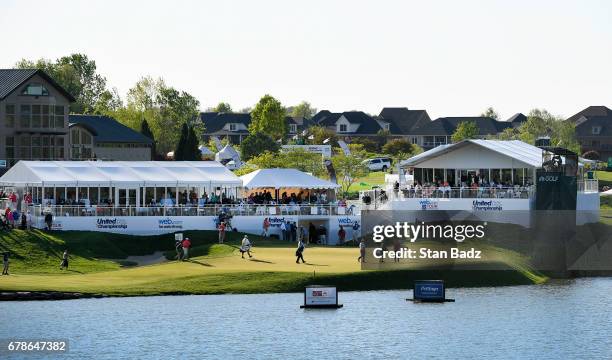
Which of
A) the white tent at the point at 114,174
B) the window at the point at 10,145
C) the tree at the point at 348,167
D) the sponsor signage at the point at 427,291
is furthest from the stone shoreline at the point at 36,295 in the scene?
the tree at the point at 348,167

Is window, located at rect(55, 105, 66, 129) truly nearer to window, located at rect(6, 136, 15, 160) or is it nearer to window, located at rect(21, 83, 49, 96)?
window, located at rect(21, 83, 49, 96)

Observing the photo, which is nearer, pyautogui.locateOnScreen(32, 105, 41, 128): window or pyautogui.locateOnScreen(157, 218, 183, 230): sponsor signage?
pyautogui.locateOnScreen(157, 218, 183, 230): sponsor signage

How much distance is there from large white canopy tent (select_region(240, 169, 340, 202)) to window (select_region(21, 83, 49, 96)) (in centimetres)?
2566

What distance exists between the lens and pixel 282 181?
104 metres

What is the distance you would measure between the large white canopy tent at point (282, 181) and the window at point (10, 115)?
86.1 feet

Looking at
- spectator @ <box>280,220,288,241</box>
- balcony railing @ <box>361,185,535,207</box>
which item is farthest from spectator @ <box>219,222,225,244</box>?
balcony railing @ <box>361,185,535,207</box>

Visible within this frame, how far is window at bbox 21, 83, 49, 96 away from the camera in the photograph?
122 meters

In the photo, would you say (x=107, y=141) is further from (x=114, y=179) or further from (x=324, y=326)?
(x=324, y=326)

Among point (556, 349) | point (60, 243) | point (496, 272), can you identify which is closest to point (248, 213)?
point (60, 243)

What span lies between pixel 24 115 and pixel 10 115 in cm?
120

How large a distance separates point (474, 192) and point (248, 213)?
18.5 meters

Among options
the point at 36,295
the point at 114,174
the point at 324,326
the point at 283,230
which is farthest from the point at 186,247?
the point at 324,326

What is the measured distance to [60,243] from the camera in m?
88.6

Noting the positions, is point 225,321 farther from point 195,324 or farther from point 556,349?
point 556,349
